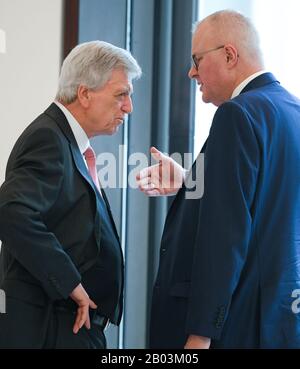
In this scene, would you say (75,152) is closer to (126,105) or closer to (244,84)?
(126,105)

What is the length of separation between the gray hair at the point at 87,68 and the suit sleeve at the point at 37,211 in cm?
24

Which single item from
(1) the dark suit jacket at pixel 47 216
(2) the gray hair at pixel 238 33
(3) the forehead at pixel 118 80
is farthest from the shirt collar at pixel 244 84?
(1) the dark suit jacket at pixel 47 216

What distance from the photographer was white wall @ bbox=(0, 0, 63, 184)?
8.52ft

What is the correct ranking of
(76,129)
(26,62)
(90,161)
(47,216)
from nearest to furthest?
(47,216)
(76,129)
(90,161)
(26,62)

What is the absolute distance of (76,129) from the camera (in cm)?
212

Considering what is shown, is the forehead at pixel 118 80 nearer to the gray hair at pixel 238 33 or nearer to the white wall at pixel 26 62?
the gray hair at pixel 238 33

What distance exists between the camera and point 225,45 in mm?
2021

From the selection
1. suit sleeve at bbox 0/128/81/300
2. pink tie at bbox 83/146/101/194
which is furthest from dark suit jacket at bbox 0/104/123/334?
pink tie at bbox 83/146/101/194

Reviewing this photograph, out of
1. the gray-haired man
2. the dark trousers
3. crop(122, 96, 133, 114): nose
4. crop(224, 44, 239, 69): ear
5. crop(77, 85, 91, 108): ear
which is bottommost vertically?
the dark trousers

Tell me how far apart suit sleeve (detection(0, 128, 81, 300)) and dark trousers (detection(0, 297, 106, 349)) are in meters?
0.10

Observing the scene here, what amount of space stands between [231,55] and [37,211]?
686 millimetres

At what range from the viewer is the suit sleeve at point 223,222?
5.85 ft

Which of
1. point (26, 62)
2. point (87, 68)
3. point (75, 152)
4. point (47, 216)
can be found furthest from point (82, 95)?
point (26, 62)

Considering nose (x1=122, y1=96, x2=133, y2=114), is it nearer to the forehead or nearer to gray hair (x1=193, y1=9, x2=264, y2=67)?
the forehead
